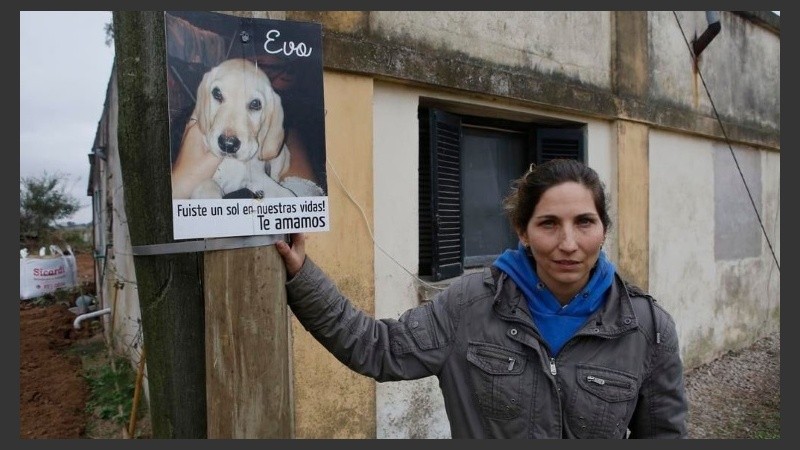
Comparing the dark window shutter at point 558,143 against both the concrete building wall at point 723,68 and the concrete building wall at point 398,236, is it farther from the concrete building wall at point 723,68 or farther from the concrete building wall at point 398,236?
the concrete building wall at point 723,68

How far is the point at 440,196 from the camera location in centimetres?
408

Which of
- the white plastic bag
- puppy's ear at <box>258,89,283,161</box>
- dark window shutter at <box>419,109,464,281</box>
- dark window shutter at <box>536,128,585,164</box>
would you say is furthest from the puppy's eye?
the white plastic bag

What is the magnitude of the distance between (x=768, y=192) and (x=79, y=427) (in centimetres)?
908

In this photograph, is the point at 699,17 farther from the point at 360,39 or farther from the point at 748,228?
the point at 360,39

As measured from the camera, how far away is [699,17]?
626 cm

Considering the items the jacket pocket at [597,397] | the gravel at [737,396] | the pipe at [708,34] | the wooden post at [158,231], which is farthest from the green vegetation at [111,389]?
the pipe at [708,34]

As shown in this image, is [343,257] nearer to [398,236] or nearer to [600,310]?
[398,236]

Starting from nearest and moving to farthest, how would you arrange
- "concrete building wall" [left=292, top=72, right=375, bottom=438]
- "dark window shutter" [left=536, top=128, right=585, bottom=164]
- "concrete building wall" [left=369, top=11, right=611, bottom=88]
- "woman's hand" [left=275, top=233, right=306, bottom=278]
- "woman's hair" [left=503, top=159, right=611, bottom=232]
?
"woman's hand" [left=275, top=233, right=306, bottom=278] → "woman's hair" [left=503, top=159, right=611, bottom=232] → "concrete building wall" [left=292, top=72, right=375, bottom=438] → "concrete building wall" [left=369, top=11, right=611, bottom=88] → "dark window shutter" [left=536, top=128, right=585, bottom=164]

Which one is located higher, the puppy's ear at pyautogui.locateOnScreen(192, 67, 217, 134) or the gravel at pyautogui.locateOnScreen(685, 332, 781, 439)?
the puppy's ear at pyautogui.locateOnScreen(192, 67, 217, 134)

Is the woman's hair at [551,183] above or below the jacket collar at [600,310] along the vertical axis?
above

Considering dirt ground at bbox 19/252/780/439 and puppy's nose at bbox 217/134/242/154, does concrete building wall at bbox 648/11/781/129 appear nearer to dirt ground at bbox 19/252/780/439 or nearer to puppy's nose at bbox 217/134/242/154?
dirt ground at bbox 19/252/780/439

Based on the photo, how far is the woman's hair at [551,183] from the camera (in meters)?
1.76

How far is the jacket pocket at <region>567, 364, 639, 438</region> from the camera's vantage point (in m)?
1.65

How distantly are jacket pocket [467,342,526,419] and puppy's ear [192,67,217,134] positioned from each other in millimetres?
1056
